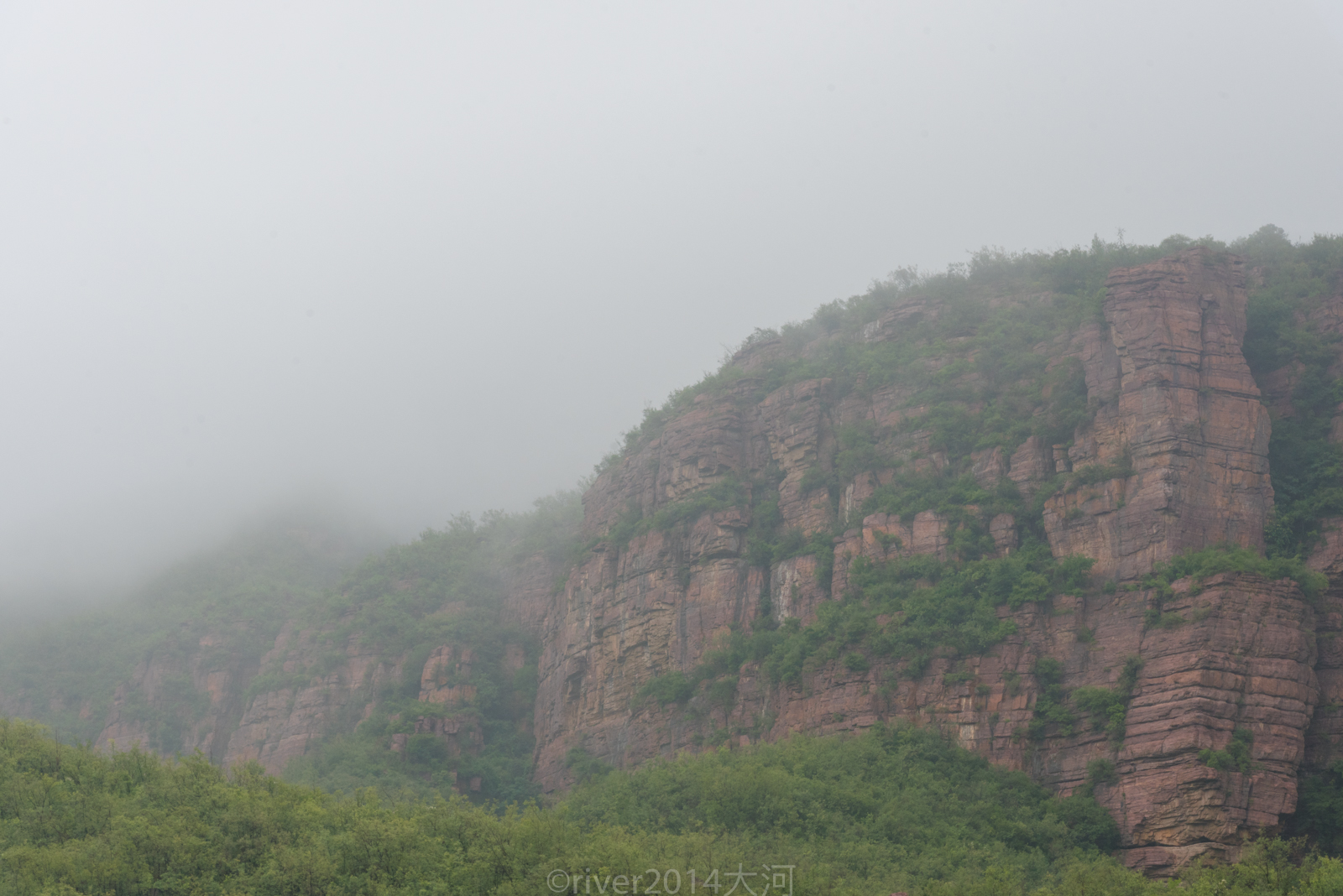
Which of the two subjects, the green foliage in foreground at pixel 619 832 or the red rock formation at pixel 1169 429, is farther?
the red rock formation at pixel 1169 429

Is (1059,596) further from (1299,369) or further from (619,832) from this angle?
(619,832)

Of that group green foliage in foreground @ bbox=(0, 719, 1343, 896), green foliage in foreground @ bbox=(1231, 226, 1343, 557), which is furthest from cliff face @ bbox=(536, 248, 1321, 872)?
green foliage in foreground @ bbox=(0, 719, 1343, 896)

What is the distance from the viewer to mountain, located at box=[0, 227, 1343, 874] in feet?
184

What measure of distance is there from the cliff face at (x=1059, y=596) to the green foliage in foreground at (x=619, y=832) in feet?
9.16

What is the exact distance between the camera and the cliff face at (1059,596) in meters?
54.7

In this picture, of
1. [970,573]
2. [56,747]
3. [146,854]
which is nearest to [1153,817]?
[970,573]

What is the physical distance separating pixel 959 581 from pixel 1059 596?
5.86 metres

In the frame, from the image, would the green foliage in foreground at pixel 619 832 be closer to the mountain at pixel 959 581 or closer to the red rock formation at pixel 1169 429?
the mountain at pixel 959 581

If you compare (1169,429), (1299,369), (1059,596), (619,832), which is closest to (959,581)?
(1059,596)

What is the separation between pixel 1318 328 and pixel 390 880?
54.0 metres

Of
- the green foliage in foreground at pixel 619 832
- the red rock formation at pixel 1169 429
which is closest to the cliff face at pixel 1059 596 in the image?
the red rock formation at pixel 1169 429

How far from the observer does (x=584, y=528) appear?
94.9 meters

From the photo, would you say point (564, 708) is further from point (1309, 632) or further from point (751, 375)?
point (1309, 632)

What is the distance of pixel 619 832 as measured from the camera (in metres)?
52.0
